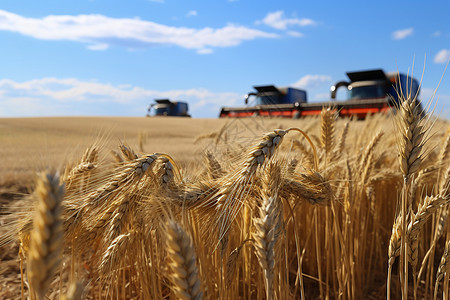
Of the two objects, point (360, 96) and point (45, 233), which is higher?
point (360, 96)

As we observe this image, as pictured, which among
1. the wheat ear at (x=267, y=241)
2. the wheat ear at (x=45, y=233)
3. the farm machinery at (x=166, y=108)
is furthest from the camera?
the farm machinery at (x=166, y=108)

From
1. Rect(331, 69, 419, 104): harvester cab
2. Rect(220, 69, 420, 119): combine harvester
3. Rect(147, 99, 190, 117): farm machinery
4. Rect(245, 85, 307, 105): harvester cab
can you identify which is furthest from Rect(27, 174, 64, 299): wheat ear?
Rect(147, 99, 190, 117): farm machinery

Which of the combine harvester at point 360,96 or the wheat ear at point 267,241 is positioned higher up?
the combine harvester at point 360,96

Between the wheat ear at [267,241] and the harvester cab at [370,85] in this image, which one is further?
the harvester cab at [370,85]

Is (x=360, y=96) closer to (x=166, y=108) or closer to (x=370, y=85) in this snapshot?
(x=370, y=85)

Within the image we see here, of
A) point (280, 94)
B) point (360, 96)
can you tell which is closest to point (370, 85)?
point (360, 96)

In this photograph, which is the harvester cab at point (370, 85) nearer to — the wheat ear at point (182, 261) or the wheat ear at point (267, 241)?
the wheat ear at point (267, 241)

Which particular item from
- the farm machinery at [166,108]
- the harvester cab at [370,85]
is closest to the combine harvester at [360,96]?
the harvester cab at [370,85]

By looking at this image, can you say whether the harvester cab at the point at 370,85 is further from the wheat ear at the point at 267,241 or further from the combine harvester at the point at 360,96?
the wheat ear at the point at 267,241

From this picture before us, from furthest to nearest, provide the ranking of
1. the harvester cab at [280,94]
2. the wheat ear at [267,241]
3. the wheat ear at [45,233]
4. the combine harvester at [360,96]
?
the harvester cab at [280,94] → the combine harvester at [360,96] → the wheat ear at [267,241] → the wheat ear at [45,233]

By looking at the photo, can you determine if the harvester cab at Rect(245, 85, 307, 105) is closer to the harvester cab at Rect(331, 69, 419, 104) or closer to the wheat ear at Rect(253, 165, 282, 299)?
the harvester cab at Rect(331, 69, 419, 104)

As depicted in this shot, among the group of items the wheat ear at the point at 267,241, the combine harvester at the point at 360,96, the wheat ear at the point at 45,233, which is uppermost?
the combine harvester at the point at 360,96

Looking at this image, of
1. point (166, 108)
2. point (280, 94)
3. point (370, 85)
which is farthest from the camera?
point (166, 108)

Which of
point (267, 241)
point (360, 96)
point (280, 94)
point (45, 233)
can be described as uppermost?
point (280, 94)
